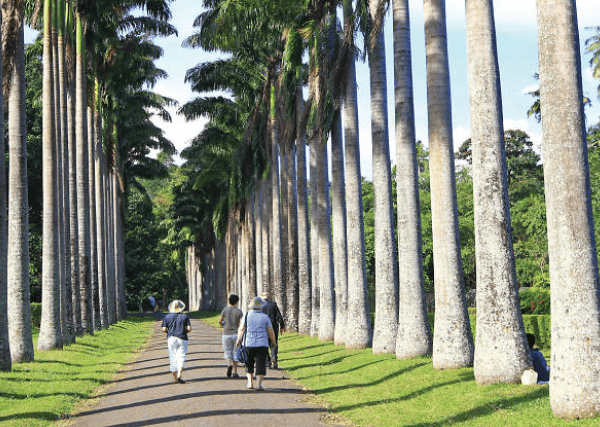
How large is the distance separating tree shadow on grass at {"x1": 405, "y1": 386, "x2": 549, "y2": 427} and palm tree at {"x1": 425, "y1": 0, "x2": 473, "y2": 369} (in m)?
3.65

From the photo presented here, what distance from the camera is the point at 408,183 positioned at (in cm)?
1927

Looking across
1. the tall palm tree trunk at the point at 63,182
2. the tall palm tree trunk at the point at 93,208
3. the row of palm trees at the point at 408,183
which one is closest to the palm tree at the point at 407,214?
the row of palm trees at the point at 408,183

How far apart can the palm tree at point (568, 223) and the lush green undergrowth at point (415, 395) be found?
1.75 feet

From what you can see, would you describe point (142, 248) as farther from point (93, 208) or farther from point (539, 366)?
point (539, 366)

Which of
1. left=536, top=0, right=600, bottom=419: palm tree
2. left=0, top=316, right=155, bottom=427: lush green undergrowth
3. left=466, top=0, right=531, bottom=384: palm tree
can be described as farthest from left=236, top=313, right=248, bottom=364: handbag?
left=536, top=0, right=600, bottom=419: palm tree

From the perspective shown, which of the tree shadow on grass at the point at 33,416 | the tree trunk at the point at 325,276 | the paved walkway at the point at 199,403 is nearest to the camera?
the paved walkway at the point at 199,403

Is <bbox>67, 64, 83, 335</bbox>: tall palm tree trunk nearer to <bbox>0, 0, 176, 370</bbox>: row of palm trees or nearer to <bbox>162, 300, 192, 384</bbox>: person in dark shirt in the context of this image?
<bbox>0, 0, 176, 370</bbox>: row of palm trees

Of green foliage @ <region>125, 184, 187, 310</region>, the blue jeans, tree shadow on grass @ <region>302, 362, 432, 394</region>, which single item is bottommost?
tree shadow on grass @ <region>302, 362, 432, 394</region>

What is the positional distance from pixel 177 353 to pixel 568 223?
828 centimetres

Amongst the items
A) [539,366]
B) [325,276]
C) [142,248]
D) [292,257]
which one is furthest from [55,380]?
[142,248]

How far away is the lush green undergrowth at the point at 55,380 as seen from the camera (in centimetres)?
1351

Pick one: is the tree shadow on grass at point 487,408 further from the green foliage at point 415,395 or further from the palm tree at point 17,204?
the palm tree at point 17,204

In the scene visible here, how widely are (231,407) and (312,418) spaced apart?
4.57 feet

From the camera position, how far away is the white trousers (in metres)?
16.4
